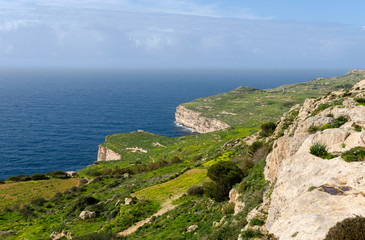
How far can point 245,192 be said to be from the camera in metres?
24.3

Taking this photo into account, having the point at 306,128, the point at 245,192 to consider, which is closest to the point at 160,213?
the point at 245,192

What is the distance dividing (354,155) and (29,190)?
65530 millimetres

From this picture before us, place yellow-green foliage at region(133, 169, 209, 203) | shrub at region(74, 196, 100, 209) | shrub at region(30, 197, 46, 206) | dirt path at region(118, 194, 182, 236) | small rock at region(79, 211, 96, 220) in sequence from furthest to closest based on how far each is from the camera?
shrub at region(30, 197, 46, 206) → shrub at region(74, 196, 100, 209) → yellow-green foliage at region(133, 169, 209, 203) → small rock at region(79, 211, 96, 220) → dirt path at region(118, 194, 182, 236)

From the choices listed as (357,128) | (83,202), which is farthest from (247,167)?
(83,202)

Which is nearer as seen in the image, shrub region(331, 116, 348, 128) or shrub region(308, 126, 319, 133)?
shrub region(331, 116, 348, 128)

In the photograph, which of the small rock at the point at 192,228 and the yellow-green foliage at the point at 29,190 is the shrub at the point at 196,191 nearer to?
the small rock at the point at 192,228

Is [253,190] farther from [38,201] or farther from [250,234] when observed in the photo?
[38,201]

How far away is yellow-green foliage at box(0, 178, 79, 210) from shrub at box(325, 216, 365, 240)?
58.4 meters

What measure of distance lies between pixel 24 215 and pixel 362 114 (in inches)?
2179

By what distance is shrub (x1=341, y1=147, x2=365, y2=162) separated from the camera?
13.7m

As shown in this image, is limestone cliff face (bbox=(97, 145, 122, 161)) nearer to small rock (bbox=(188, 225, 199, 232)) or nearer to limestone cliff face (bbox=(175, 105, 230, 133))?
limestone cliff face (bbox=(175, 105, 230, 133))

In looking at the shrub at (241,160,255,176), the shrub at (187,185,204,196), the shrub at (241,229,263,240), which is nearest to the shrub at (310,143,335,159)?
the shrub at (241,229,263,240)

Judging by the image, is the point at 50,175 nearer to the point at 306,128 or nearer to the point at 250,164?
the point at 250,164

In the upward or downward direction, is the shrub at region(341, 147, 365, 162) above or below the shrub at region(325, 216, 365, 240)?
above
